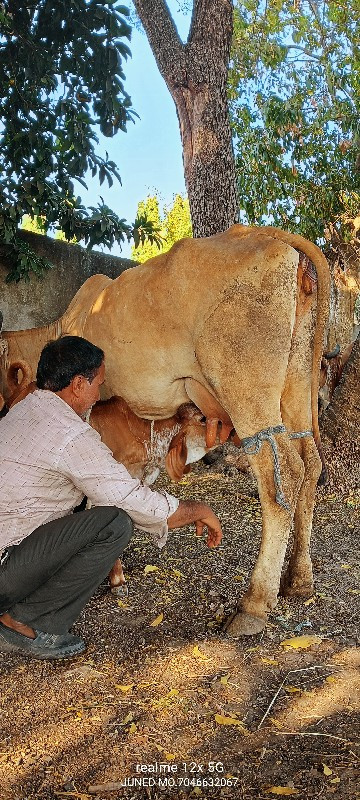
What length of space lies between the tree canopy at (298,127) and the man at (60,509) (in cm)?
732

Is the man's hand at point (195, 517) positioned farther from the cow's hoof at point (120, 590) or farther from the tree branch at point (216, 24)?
the tree branch at point (216, 24)

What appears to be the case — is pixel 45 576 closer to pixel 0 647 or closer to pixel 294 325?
pixel 0 647

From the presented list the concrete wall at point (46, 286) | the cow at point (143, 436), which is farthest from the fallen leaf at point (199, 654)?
the concrete wall at point (46, 286)

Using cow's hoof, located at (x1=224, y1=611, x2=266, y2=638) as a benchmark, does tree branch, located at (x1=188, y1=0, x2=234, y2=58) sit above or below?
above

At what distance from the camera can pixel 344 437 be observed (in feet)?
20.2

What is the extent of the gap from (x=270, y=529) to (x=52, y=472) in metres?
1.17

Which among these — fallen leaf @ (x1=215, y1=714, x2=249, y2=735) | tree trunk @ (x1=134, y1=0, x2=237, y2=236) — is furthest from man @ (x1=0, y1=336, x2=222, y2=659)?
tree trunk @ (x1=134, y1=0, x2=237, y2=236)

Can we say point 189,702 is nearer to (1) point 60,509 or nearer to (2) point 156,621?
(2) point 156,621

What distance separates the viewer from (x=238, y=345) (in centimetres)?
368

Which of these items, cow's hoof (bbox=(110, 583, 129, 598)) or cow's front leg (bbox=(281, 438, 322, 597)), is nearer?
cow's front leg (bbox=(281, 438, 322, 597))

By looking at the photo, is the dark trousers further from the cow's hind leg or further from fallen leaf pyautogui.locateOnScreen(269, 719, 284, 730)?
the cow's hind leg

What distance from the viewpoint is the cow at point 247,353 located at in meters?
3.65

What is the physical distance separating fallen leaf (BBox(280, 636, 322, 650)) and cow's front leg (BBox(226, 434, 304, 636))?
0.54ft

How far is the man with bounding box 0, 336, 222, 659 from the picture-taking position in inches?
121
